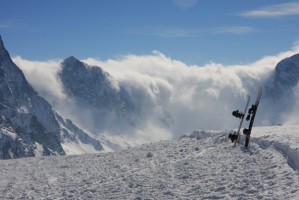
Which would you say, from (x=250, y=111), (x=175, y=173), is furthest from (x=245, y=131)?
(x=175, y=173)

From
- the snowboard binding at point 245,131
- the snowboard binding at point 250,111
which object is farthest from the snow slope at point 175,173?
the snowboard binding at point 250,111

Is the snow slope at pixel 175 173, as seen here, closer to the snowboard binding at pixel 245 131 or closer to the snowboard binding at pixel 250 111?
the snowboard binding at pixel 245 131

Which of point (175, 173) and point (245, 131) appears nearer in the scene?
point (175, 173)

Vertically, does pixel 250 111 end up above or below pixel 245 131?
above

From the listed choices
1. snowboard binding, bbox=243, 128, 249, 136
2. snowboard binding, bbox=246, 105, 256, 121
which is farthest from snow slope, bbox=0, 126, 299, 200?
snowboard binding, bbox=246, 105, 256, 121

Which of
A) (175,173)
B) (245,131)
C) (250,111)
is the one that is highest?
(250,111)

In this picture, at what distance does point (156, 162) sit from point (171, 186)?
7723mm

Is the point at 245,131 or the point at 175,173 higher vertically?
the point at 245,131

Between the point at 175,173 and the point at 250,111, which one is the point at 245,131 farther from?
the point at 175,173

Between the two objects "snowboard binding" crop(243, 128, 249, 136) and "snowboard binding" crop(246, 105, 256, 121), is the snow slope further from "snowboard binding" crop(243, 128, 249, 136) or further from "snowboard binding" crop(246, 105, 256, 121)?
"snowboard binding" crop(246, 105, 256, 121)

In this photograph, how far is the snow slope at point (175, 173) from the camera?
80.8ft

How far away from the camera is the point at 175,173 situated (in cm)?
3011

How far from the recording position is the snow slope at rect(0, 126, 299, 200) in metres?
24.6

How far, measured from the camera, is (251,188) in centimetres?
2367
